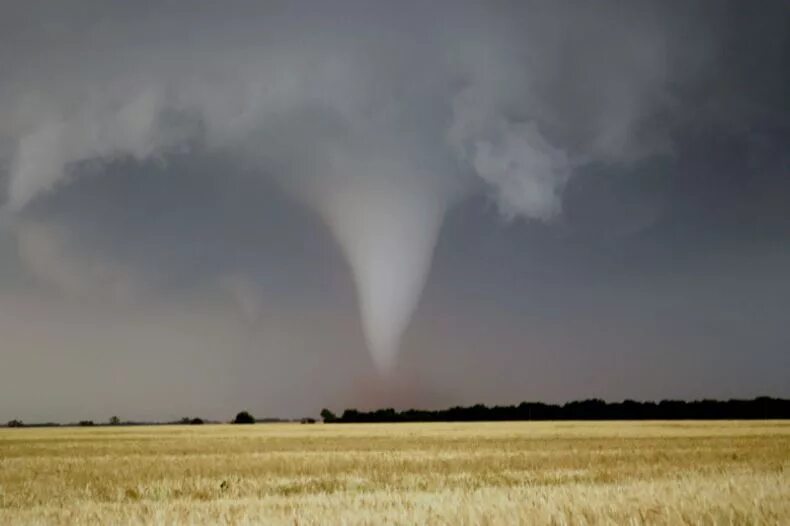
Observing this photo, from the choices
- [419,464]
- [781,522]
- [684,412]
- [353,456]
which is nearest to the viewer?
[781,522]

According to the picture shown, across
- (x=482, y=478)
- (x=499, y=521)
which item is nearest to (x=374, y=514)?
(x=499, y=521)

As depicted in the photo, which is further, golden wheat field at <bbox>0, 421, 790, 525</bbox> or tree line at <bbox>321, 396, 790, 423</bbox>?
tree line at <bbox>321, 396, 790, 423</bbox>

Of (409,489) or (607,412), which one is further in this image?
(607,412)

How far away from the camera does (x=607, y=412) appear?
17162cm

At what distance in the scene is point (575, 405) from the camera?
573 feet

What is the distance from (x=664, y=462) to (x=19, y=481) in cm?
2209

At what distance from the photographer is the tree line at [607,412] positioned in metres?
152

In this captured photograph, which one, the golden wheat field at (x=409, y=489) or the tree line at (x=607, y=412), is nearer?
the golden wheat field at (x=409, y=489)

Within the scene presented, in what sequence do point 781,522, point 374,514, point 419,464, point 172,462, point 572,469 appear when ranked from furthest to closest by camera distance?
point 172,462
point 419,464
point 572,469
point 374,514
point 781,522

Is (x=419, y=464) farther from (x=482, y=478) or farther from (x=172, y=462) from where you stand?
(x=172, y=462)

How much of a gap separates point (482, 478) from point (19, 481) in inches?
561

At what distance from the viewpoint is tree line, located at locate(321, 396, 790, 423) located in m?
152

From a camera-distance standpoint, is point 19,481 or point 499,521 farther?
point 19,481

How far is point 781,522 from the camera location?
707 cm
